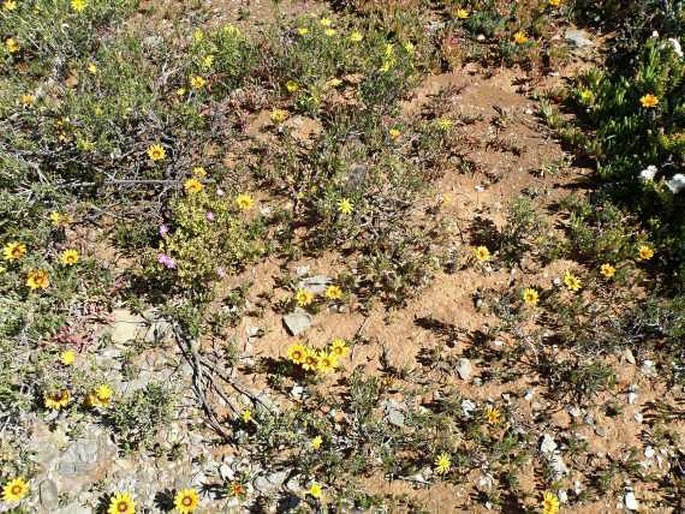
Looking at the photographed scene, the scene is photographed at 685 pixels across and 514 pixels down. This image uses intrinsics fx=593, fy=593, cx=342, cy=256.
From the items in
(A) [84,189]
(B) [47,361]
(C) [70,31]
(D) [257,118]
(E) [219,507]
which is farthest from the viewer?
(C) [70,31]

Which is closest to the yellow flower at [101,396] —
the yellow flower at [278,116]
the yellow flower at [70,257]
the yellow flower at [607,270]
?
the yellow flower at [70,257]

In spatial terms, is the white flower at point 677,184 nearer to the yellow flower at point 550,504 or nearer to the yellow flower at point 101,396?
the yellow flower at point 550,504

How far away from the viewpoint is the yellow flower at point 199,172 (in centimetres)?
671

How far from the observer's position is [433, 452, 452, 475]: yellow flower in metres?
5.11

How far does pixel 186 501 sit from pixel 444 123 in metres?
4.89

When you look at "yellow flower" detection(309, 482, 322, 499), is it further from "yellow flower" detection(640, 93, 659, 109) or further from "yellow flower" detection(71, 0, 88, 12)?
"yellow flower" detection(71, 0, 88, 12)

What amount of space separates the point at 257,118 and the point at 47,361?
379 cm

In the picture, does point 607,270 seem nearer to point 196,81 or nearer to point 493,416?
point 493,416

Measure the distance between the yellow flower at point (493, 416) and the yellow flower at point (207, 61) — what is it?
5344 millimetres

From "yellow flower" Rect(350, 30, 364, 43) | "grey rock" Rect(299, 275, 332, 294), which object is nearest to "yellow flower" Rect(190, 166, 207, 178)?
"grey rock" Rect(299, 275, 332, 294)

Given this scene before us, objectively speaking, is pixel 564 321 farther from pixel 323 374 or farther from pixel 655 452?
pixel 323 374

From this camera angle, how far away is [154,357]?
5863 mm

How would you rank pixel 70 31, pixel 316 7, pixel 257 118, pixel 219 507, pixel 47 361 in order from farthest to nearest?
pixel 316 7 < pixel 70 31 < pixel 257 118 < pixel 47 361 < pixel 219 507

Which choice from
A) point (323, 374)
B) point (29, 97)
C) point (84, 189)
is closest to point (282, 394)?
point (323, 374)
